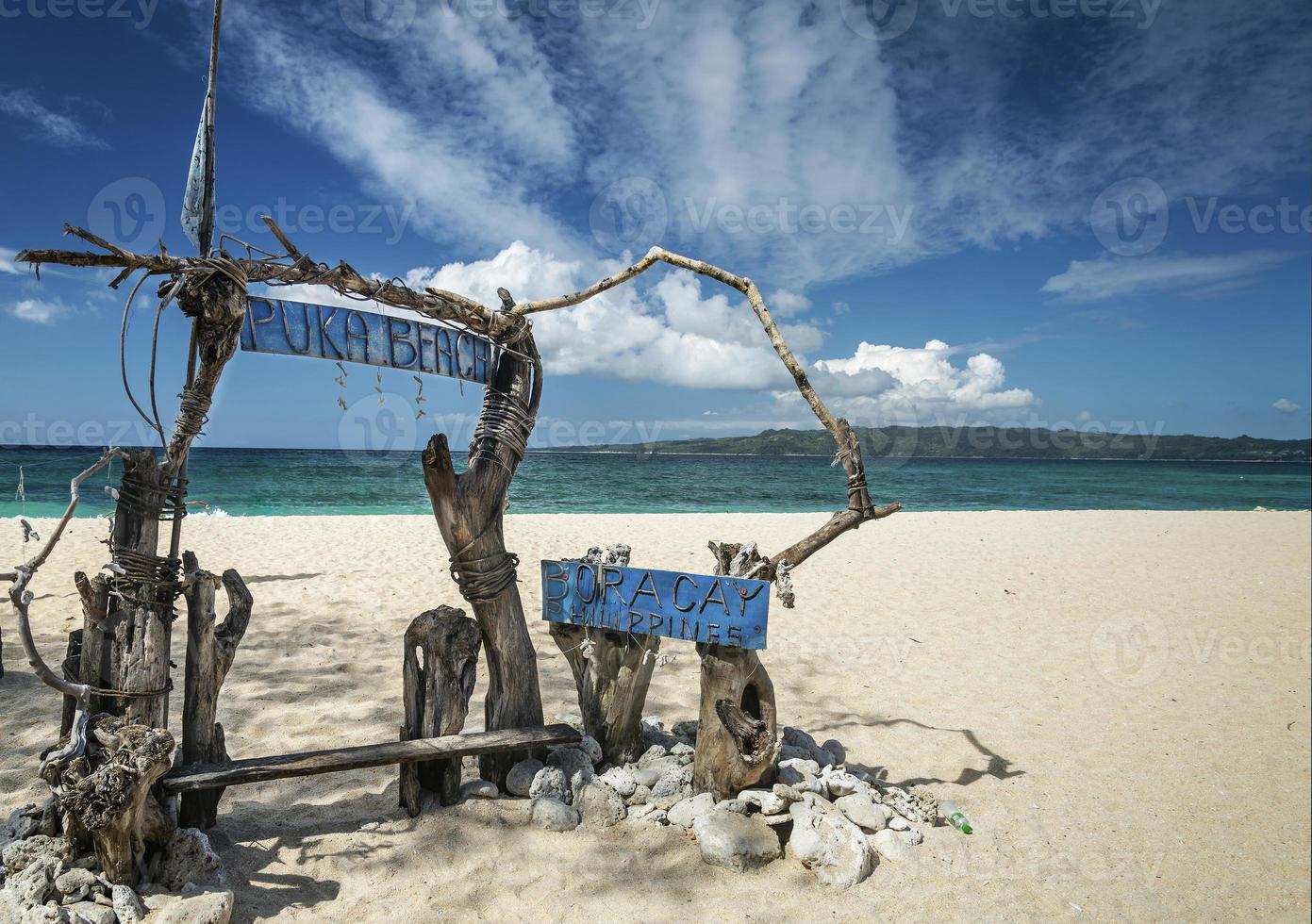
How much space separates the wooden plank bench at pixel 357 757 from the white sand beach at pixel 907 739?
0.37m

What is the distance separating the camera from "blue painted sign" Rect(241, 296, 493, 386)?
3.30 m

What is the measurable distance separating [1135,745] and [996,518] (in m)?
15.8

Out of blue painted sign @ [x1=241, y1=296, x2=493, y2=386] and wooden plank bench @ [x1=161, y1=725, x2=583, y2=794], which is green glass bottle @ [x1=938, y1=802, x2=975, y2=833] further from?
blue painted sign @ [x1=241, y1=296, x2=493, y2=386]

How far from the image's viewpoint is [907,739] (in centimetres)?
492

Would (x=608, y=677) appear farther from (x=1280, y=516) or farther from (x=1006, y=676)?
(x=1280, y=516)

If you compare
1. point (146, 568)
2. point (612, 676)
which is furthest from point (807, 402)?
point (146, 568)

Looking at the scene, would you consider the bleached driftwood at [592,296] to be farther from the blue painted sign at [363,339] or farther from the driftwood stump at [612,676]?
the driftwood stump at [612,676]

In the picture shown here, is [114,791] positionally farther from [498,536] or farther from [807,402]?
[807,402]

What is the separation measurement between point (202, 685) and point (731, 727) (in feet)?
8.26

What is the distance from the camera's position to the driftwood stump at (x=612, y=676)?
3891mm

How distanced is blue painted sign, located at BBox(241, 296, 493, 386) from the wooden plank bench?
73.9 inches

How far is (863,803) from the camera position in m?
3.59

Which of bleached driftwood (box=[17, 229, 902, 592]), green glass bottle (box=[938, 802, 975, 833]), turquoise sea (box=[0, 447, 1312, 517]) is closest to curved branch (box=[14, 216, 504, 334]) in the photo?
bleached driftwood (box=[17, 229, 902, 592])

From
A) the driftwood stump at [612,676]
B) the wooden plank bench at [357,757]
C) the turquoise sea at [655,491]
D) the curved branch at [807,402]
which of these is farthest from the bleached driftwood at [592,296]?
the turquoise sea at [655,491]
